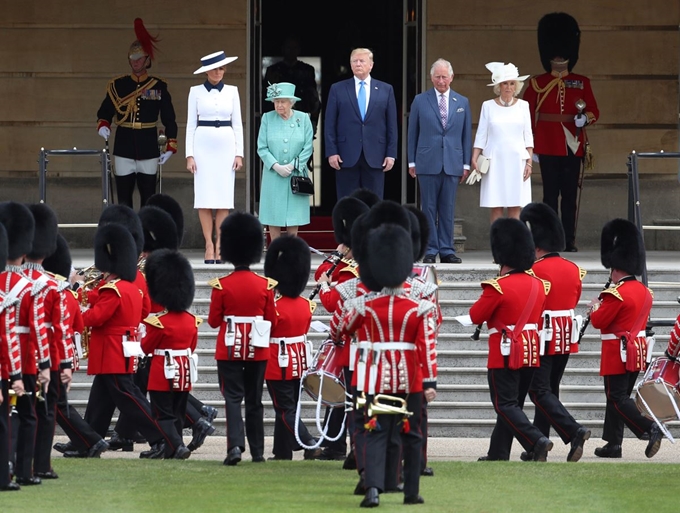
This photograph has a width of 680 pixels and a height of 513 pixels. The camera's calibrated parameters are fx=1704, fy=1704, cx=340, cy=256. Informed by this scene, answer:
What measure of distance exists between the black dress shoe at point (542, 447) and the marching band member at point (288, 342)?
1340 millimetres

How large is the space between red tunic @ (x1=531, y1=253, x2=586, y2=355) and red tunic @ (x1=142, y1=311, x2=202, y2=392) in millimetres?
2234

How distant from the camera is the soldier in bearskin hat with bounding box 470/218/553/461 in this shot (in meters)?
10.2

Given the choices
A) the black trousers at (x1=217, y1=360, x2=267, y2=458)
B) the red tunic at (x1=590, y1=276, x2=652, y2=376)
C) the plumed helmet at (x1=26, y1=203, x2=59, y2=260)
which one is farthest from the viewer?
the red tunic at (x1=590, y1=276, x2=652, y2=376)

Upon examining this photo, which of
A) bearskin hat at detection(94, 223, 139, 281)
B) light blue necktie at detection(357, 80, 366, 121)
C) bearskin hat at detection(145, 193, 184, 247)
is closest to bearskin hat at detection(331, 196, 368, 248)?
bearskin hat at detection(94, 223, 139, 281)

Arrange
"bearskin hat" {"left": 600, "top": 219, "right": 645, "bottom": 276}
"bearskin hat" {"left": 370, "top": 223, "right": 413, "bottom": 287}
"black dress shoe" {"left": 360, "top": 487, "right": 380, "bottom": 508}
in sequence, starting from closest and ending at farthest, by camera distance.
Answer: "black dress shoe" {"left": 360, "top": 487, "right": 380, "bottom": 508}, "bearskin hat" {"left": 370, "top": 223, "right": 413, "bottom": 287}, "bearskin hat" {"left": 600, "top": 219, "right": 645, "bottom": 276}

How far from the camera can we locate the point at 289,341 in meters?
10.2

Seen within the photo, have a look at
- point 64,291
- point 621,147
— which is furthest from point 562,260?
point 621,147

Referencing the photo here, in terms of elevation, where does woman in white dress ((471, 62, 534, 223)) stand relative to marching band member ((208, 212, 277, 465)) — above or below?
above

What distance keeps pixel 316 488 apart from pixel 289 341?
142 centimetres

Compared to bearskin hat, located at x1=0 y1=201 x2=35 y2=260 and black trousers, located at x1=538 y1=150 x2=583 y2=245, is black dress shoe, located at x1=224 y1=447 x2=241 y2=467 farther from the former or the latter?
black trousers, located at x1=538 y1=150 x2=583 y2=245

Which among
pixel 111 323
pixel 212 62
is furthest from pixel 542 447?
pixel 212 62

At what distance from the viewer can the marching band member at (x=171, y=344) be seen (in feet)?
32.8

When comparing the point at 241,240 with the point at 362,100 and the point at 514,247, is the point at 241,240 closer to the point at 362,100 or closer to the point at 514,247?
the point at 514,247

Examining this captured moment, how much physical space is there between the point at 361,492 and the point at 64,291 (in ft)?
6.57
